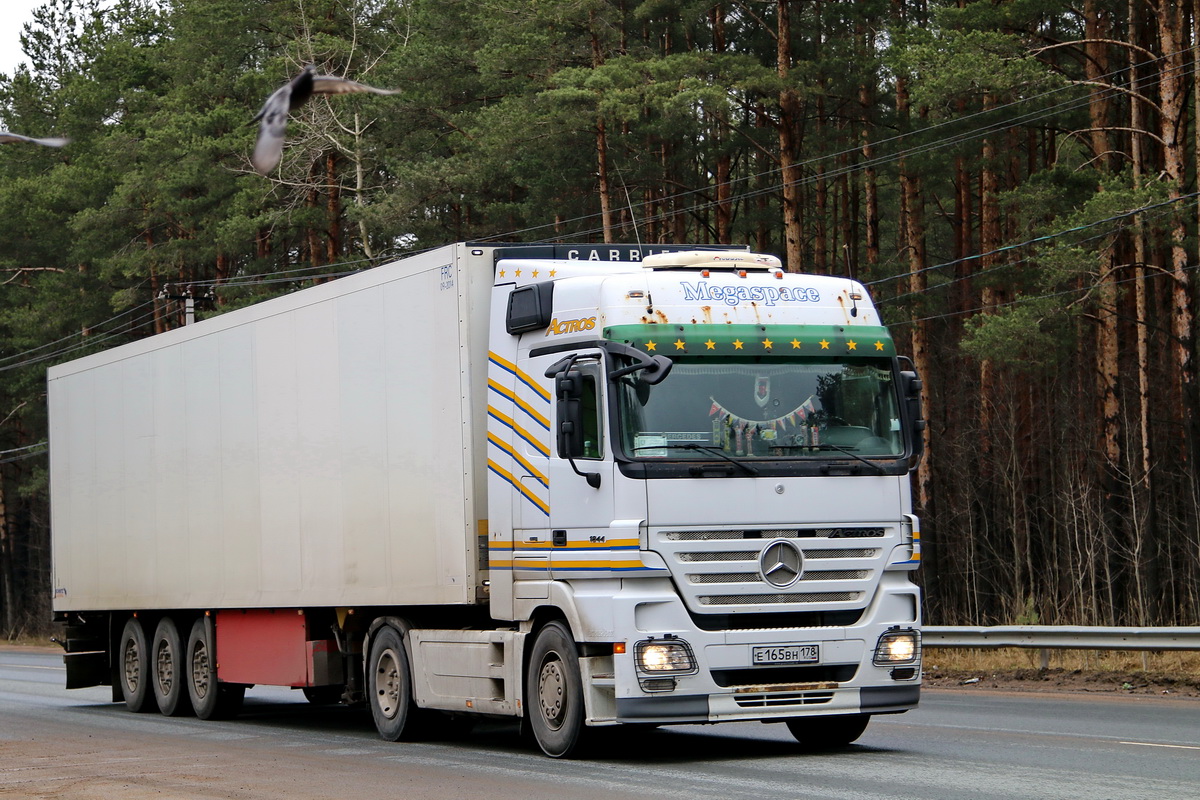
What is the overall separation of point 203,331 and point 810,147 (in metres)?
24.9

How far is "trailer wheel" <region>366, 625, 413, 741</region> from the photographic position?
536 inches

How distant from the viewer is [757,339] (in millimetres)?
11664

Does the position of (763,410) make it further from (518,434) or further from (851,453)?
(518,434)

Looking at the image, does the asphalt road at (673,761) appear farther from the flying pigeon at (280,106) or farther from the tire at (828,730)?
the flying pigeon at (280,106)

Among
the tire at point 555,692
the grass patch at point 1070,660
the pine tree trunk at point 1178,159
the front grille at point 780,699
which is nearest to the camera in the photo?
the front grille at point 780,699

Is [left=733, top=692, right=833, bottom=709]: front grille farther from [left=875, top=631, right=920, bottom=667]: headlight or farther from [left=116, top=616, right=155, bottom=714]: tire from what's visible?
[left=116, top=616, right=155, bottom=714]: tire

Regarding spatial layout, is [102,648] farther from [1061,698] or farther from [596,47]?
[596,47]

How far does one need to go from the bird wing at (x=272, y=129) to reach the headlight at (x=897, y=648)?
661 centimetres

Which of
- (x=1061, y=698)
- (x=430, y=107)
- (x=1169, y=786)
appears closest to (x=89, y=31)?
(x=430, y=107)

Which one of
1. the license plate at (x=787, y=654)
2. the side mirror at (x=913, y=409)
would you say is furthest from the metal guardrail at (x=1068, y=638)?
the license plate at (x=787, y=654)

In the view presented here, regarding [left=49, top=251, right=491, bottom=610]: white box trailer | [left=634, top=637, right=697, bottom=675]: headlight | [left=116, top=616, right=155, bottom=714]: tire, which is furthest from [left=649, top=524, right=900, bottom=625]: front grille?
[left=116, top=616, right=155, bottom=714]: tire

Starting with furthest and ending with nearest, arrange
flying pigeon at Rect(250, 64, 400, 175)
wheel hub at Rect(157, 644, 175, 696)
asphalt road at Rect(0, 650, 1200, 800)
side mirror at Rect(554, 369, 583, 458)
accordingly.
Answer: wheel hub at Rect(157, 644, 175, 696)
side mirror at Rect(554, 369, 583, 458)
asphalt road at Rect(0, 650, 1200, 800)
flying pigeon at Rect(250, 64, 400, 175)

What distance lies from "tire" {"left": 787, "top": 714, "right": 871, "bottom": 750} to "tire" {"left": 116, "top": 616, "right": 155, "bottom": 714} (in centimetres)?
957

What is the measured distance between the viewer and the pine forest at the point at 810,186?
29812mm
